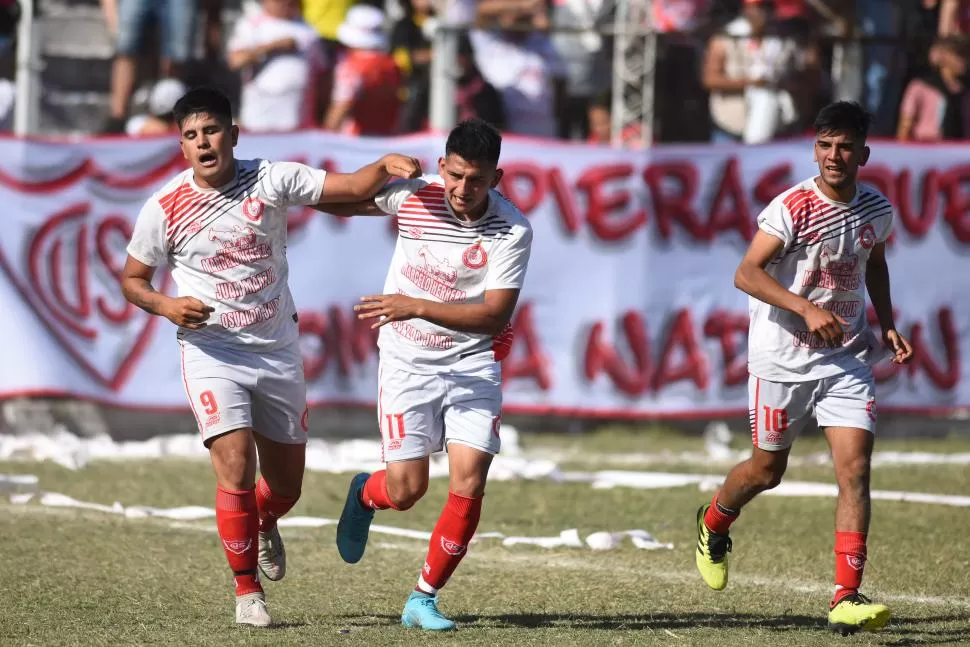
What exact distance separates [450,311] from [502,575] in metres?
1.86

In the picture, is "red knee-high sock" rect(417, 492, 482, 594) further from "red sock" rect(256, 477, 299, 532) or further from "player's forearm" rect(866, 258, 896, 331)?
"player's forearm" rect(866, 258, 896, 331)

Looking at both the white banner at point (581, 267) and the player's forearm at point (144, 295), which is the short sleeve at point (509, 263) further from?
the white banner at point (581, 267)

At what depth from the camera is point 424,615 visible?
6531mm

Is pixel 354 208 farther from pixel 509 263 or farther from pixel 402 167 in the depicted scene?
pixel 509 263

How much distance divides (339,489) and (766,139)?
4747mm

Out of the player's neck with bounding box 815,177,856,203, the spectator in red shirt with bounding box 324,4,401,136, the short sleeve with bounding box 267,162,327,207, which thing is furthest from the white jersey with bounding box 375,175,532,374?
the spectator in red shirt with bounding box 324,4,401,136

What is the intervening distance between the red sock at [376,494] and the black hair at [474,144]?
145 cm

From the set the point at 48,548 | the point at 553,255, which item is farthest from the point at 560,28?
the point at 48,548

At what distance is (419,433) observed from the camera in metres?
6.84

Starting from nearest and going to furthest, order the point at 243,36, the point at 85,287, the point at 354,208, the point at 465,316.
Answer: the point at 465,316, the point at 354,208, the point at 85,287, the point at 243,36

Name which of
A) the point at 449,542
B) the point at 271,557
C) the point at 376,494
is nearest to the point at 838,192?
the point at 449,542

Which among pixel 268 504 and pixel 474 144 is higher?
pixel 474 144

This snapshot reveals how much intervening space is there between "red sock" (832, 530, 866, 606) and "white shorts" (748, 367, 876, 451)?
49 centimetres

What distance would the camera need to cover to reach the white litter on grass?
875 centimetres
